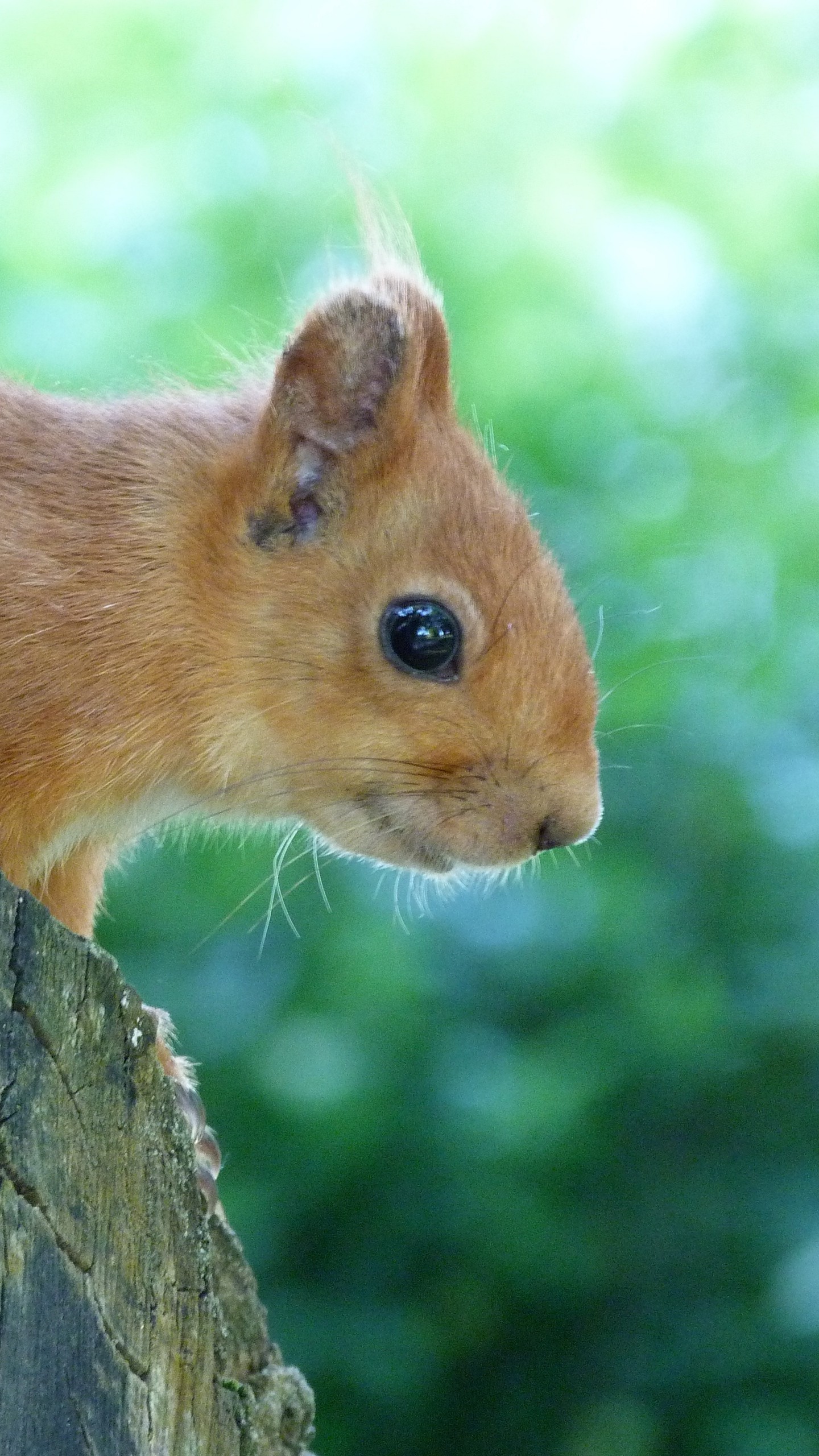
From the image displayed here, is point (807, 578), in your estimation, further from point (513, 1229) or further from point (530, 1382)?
point (530, 1382)

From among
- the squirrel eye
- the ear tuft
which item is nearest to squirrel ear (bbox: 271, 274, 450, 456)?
the ear tuft

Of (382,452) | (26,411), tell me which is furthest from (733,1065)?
(26,411)

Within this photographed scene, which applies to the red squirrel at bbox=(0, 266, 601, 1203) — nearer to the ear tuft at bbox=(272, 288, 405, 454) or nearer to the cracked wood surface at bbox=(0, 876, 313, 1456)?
the ear tuft at bbox=(272, 288, 405, 454)

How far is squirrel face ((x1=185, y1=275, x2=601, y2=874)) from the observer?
196 cm

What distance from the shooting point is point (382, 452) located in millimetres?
2078

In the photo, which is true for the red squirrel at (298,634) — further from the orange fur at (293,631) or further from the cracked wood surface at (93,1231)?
the cracked wood surface at (93,1231)

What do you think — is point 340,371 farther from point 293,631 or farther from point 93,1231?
point 93,1231

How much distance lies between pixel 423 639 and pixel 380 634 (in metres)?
0.05

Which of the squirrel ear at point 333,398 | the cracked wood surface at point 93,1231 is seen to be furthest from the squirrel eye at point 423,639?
the cracked wood surface at point 93,1231

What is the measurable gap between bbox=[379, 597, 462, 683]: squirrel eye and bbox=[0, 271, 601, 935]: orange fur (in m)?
0.01

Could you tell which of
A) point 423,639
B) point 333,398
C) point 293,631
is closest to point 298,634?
point 293,631

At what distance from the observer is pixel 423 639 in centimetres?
197

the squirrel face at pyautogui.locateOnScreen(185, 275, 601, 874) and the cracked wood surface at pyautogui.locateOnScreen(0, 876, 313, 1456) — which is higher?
the squirrel face at pyautogui.locateOnScreen(185, 275, 601, 874)

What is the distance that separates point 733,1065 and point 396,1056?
1.76 ft
